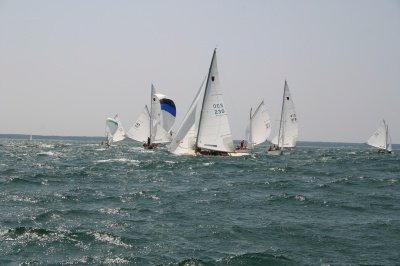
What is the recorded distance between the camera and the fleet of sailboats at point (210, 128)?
4706 centimetres

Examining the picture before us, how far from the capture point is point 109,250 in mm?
13367

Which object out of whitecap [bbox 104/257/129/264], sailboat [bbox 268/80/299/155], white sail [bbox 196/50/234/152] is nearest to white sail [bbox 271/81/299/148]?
sailboat [bbox 268/80/299/155]

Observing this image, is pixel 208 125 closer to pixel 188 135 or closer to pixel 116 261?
pixel 188 135

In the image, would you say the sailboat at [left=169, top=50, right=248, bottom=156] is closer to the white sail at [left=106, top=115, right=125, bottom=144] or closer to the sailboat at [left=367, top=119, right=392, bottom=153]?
the sailboat at [left=367, top=119, right=392, bottom=153]

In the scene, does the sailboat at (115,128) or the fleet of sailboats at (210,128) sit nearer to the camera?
the fleet of sailboats at (210,128)

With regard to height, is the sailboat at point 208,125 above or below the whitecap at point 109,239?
above

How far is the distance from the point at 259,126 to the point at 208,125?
30.2 metres

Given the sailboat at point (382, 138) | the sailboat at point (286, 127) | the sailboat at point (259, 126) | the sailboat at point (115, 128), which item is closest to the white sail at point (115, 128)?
the sailboat at point (115, 128)

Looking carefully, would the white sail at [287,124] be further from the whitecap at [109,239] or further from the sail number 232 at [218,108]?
the whitecap at [109,239]

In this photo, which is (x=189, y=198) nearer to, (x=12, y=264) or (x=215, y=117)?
(x=12, y=264)

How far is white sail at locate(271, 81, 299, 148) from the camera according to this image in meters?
69.6

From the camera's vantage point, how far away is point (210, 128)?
155 ft

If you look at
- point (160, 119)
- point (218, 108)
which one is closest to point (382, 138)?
point (160, 119)

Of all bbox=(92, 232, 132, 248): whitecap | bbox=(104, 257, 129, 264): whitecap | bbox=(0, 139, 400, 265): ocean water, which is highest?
bbox=(0, 139, 400, 265): ocean water
